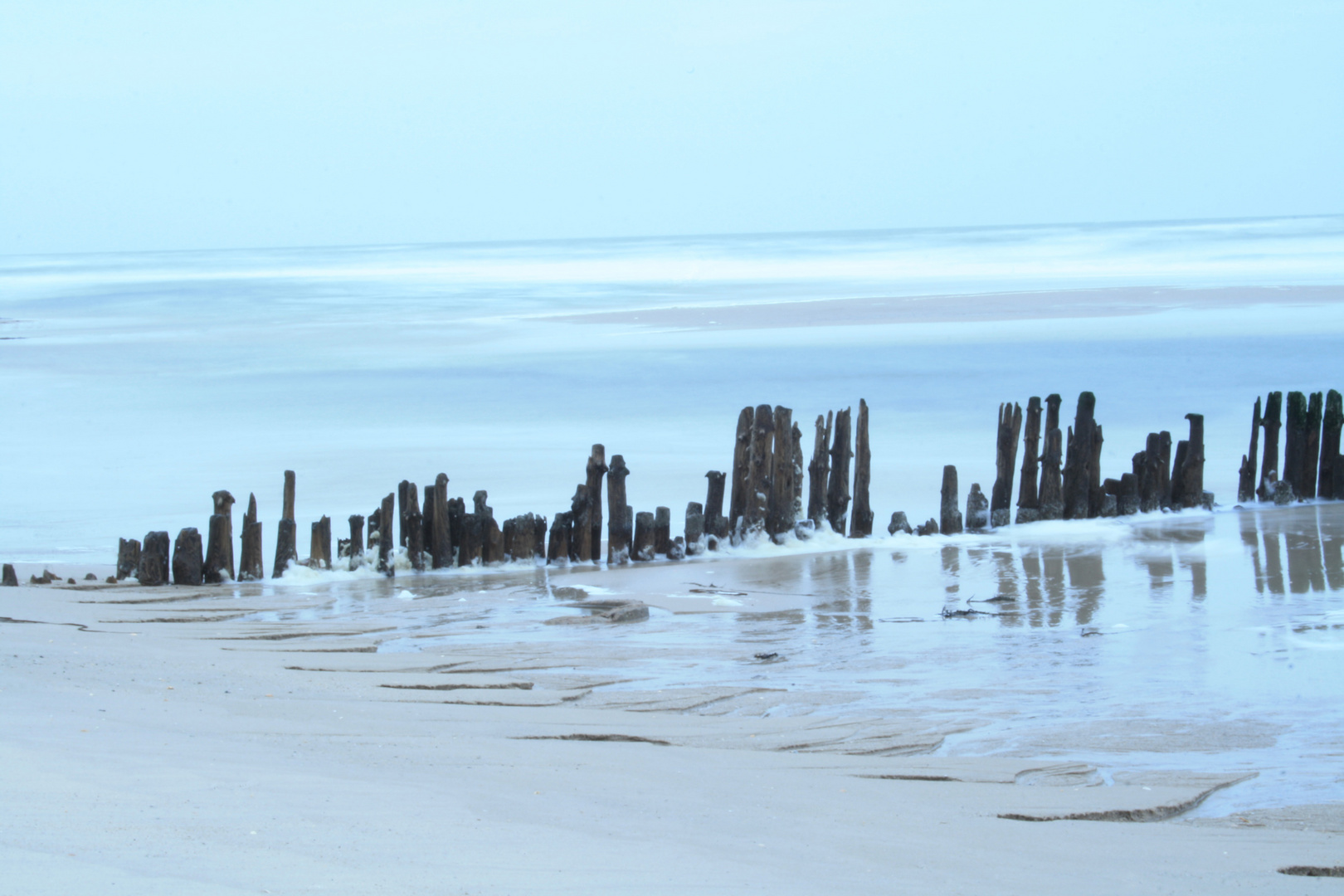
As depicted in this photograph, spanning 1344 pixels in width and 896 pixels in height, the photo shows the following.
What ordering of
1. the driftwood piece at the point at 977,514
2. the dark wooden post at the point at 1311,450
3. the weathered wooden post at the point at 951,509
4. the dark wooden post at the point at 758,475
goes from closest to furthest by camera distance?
1. the dark wooden post at the point at 758,475
2. the weathered wooden post at the point at 951,509
3. the driftwood piece at the point at 977,514
4. the dark wooden post at the point at 1311,450

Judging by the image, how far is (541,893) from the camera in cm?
306

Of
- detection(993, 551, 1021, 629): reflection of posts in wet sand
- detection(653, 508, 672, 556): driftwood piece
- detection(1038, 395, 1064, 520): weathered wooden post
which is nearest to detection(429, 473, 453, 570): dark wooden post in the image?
detection(653, 508, 672, 556): driftwood piece

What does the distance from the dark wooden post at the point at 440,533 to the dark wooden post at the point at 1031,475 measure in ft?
16.8

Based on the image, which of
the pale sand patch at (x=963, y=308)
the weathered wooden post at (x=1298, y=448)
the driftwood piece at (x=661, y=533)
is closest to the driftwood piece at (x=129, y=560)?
the driftwood piece at (x=661, y=533)

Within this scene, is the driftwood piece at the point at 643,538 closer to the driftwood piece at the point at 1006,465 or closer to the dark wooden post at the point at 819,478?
the dark wooden post at the point at 819,478

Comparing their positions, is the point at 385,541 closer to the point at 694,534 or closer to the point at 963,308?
the point at 694,534

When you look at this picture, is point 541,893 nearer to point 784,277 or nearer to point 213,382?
point 213,382

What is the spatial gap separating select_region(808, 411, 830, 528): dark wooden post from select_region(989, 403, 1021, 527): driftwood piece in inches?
63.6

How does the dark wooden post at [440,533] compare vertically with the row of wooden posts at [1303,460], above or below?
below

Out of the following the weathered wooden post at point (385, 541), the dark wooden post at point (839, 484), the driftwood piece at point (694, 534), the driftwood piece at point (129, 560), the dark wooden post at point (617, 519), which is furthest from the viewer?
the dark wooden post at point (839, 484)

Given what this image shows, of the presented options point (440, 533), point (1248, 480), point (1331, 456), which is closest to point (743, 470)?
point (440, 533)

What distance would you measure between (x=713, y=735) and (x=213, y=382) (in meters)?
25.6

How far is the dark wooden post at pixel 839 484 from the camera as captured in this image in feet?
36.4

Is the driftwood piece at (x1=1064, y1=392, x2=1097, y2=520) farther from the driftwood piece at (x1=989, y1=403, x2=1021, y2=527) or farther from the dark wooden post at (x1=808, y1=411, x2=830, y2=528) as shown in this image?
the dark wooden post at (x1=808, y1=411, x2=830, y2=528)
